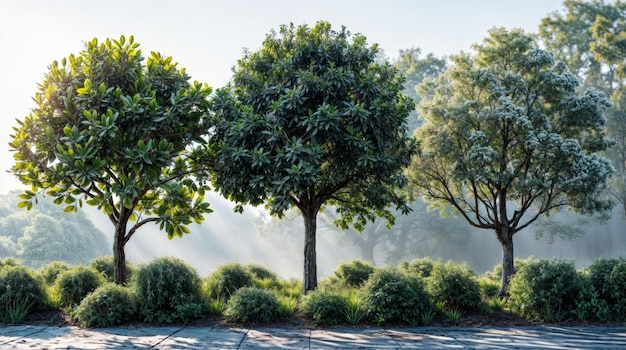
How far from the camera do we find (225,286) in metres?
11.8

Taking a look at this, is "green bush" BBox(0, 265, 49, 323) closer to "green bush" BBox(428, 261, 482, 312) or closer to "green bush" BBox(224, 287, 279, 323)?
"green bush" BBox(224, 287, 279, 323)

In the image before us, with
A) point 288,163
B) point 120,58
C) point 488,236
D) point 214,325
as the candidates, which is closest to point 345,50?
point 288,163

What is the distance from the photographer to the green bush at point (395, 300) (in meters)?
9.27

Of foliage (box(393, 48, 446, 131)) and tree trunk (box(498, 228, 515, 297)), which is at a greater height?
Result: foliage (box(393, 48, 446, 131))

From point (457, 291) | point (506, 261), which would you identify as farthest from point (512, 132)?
point (457, 291)

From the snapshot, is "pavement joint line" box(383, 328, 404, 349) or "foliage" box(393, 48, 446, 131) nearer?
"pavement joint line" box(383, 328, 404, 349)

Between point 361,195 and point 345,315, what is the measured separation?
4103mm

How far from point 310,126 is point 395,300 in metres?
3.60

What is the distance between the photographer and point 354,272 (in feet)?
49.5

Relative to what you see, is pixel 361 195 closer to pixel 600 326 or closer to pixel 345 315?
pixel 345 315

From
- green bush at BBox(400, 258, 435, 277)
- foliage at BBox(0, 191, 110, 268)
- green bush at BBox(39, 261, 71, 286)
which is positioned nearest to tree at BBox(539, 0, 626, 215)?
green bush at BBox(400, 258, 435, 277)

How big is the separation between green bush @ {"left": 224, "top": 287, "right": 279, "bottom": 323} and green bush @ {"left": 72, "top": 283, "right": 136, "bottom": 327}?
1.82 metres

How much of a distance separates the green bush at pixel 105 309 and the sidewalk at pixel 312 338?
282mm

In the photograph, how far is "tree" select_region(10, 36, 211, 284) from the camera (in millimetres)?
9406
